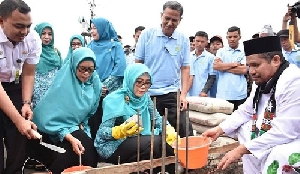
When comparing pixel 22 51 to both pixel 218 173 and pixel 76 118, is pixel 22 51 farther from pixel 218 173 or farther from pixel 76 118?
pixel 218 173

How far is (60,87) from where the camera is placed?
259cm

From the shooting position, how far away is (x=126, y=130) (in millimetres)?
2354

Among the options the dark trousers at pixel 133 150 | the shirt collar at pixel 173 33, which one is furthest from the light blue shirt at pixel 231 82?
the dark trousers at pixel 133 150

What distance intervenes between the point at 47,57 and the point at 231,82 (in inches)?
79.8

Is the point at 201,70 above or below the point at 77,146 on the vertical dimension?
above

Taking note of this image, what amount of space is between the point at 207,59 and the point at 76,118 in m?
2.26

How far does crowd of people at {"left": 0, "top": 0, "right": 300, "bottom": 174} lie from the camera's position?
2.03 meters

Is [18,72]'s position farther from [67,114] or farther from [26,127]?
[26,127]

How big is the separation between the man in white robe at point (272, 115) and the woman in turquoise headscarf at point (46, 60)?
1912 millimetres

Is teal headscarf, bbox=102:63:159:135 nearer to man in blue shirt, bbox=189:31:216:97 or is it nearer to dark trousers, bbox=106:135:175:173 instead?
dark trousers, bbox=106:135:175:173

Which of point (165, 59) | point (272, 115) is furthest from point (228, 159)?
point (165, 59)

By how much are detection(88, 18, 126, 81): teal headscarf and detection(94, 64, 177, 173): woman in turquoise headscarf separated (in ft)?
2.54

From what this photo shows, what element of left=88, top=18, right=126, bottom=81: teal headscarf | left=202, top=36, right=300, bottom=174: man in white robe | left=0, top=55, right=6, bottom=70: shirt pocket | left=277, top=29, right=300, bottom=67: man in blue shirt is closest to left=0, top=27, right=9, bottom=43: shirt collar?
left=0, top=55, right=6, bottom=70: shirt pocket

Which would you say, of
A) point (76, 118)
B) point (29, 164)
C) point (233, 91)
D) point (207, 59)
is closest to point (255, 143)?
point (76, 118)
